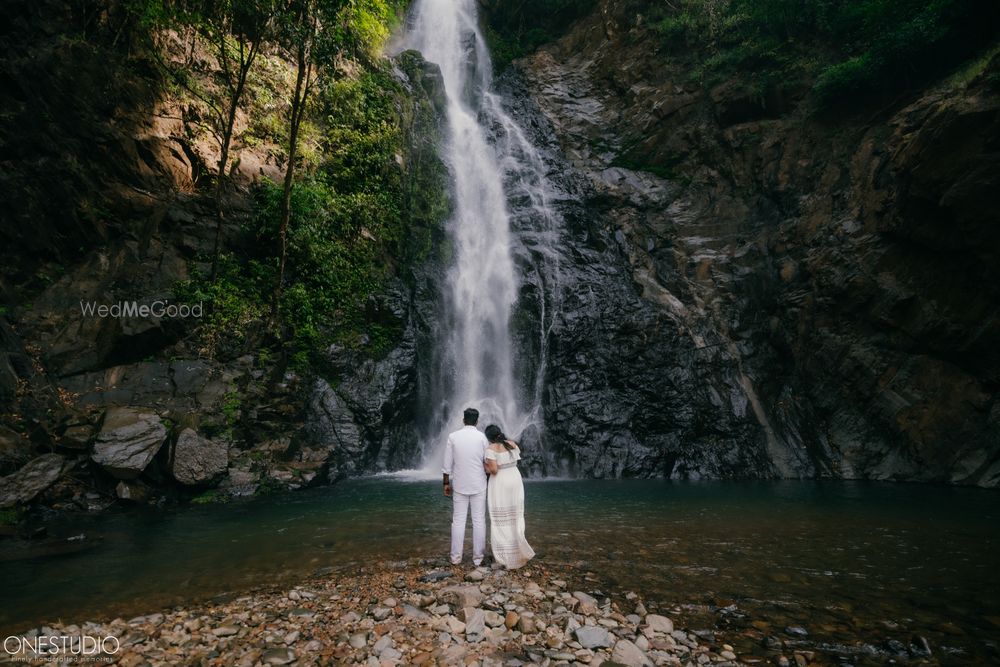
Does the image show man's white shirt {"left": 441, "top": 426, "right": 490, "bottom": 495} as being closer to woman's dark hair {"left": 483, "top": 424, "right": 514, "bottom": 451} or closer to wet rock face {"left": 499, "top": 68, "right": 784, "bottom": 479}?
woman's dark hair {"left": 483, "top": 424, "right": 514, "bottom": 451}

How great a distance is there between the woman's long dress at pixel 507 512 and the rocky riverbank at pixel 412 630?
504mm

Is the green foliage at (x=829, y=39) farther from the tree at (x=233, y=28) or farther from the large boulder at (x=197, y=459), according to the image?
the large boulder at (x=197, y=459)

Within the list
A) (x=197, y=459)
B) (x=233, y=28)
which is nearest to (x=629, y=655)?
(x=197, y=459)

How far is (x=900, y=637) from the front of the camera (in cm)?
403

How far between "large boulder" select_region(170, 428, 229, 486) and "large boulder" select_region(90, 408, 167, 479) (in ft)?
1.39

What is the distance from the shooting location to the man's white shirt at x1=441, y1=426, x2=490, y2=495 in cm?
557

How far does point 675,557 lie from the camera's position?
619 centimetres

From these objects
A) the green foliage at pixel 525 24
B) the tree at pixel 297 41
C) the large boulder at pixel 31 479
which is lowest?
the large boulder at pixel 31 479

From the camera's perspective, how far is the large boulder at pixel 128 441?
8953 millimetres

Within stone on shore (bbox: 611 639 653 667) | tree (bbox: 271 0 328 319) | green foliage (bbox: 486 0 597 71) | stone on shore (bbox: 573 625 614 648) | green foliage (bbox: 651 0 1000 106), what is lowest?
stone on shore (bbox: 611 639 653 667)

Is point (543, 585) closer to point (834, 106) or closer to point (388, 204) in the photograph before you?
point (388, 204)

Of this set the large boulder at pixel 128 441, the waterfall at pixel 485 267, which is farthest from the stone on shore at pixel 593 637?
the waterfall at pixel 485 267

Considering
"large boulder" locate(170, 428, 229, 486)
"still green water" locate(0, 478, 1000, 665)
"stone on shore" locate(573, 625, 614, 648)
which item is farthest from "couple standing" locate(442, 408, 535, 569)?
"large boulder" locate(170, 428, 229, 486)

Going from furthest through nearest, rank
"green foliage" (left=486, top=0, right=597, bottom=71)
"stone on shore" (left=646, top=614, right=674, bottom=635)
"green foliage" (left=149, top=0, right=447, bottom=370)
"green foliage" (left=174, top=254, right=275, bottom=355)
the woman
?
"green foliage" (left=486, top=0, right=597, bottom=71)
"green foliage" (left=149, top=0, right=447, bottom=370)
"green foliage" (left=174, top=254, right=275, bottom=355)
the woman
"stone on shore" (left=646, top=614, right=674, bottom=635)
